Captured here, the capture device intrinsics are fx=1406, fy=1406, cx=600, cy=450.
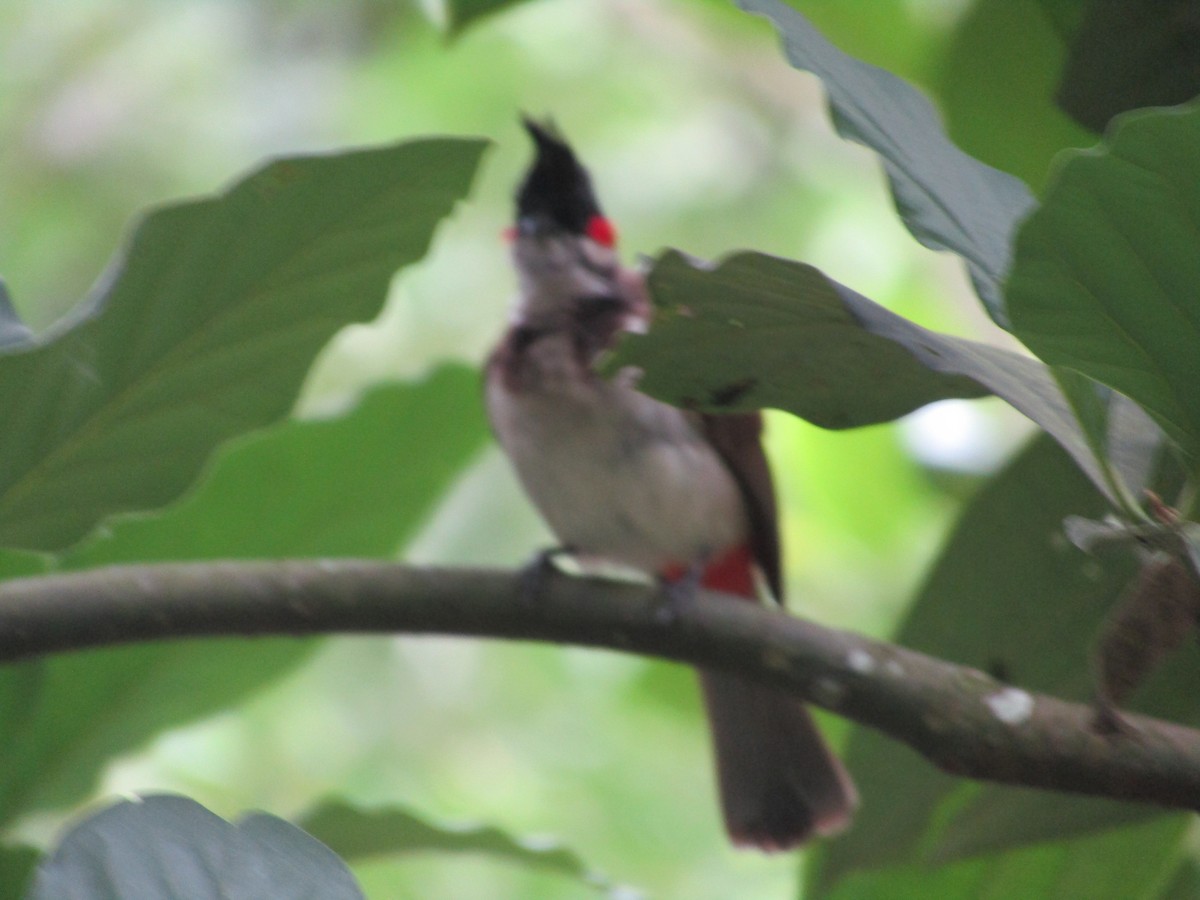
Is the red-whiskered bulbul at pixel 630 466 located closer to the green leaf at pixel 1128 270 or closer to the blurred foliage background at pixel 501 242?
the blurred foliage background at pixel 501 242

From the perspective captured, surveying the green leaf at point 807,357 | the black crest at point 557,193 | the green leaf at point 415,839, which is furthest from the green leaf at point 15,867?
the black crest at point 557,193

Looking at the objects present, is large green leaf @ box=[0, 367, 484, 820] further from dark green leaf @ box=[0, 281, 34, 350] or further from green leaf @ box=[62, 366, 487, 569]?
dark green leaf @ box=[0, 281, 34, 350]

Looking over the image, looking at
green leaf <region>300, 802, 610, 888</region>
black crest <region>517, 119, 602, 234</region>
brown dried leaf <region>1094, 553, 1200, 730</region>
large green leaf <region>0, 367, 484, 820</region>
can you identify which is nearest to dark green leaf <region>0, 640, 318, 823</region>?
large green leaf <region>0, 367, 484, 820</region>

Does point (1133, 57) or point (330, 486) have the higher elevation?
point (1133, 57)

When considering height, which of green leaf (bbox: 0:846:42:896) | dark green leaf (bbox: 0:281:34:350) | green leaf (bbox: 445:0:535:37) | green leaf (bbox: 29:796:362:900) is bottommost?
green leaf (bbox: 0:846:42:896)

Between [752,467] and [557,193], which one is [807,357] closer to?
[752,467]

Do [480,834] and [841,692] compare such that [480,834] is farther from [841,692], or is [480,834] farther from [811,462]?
[811,462]

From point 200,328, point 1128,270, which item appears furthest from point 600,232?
point 1128,270

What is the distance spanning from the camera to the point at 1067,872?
3.83 feet

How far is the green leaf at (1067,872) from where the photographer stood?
1.11 m

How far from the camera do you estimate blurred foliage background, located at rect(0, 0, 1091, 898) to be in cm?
197

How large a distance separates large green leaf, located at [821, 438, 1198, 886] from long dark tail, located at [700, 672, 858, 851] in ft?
2.58

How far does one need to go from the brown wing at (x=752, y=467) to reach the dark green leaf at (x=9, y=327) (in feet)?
4.82

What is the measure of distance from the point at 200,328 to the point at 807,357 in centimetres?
38
